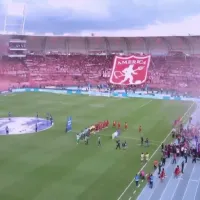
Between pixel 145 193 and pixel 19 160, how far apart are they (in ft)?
31.4

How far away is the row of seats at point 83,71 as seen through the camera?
7188cm

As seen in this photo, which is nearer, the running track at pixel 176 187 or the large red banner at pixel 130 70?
the running track at pixel 176 187

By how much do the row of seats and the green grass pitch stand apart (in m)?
28.6

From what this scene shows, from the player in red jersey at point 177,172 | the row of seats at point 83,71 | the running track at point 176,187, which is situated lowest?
the running track at point 176,187

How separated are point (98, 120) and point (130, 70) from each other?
106ft

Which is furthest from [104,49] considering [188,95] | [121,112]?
[121,112]

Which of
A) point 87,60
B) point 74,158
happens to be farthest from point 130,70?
point 74,158

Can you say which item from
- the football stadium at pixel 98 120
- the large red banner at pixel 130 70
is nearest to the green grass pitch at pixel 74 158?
the football stadium at pixel 98 120

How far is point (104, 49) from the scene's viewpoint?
85.2 metres

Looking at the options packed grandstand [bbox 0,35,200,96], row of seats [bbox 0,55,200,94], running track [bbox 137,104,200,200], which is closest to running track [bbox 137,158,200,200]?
running track [bbox 137,104,200,200]

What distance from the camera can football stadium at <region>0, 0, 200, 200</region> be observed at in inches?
790

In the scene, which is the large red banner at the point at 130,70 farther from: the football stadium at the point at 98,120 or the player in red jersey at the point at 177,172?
the player in red jersey at the point at 177,172

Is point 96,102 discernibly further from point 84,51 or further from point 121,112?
point 84,51

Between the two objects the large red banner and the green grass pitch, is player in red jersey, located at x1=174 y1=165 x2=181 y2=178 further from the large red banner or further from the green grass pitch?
the large red banner
